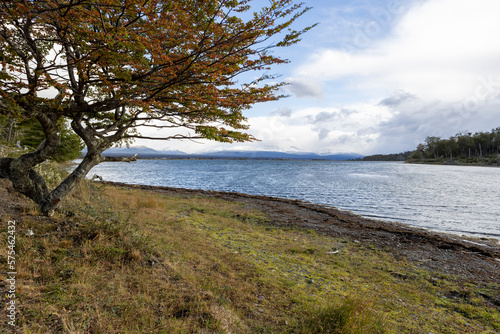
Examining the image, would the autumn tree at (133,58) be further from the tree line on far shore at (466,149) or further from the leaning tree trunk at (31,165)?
the tree line on far shore at (466,149)

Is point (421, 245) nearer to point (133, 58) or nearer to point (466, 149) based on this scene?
point (133, 58)

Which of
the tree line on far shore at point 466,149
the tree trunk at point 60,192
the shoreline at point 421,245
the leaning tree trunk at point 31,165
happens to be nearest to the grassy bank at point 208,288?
the tree trunk at point 60,192

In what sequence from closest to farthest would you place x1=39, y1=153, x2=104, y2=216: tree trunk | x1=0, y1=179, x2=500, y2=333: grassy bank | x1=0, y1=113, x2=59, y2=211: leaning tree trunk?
x1=0, y1=179, x2=500, y2=333: grassy bank, x1=0, y1=113, x2=59, y2=211: leaning tree trunk, x1=39, y1=153, x2=104, y2=216: tree trunk

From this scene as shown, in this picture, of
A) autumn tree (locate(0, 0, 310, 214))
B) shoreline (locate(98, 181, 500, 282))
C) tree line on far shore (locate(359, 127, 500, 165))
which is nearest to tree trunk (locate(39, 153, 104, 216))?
autumn tree (locate(0, 0, 310, 214))

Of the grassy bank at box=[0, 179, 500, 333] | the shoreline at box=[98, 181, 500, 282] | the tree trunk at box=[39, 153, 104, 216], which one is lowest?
the shoreline at box=[98, 181, 500, 282]

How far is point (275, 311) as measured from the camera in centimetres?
470

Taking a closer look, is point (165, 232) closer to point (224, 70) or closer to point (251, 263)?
point (251, 263)

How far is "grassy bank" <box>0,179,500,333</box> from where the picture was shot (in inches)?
146

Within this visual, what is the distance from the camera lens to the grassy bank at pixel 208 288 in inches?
146

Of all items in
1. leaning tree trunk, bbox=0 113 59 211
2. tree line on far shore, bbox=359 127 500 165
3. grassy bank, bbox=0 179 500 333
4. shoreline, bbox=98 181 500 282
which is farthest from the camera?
tree line on far shore, bbox=359 127 500 165

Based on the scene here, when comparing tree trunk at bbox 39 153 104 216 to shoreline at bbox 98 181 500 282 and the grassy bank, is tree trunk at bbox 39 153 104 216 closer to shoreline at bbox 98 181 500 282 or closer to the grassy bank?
the grassy bank

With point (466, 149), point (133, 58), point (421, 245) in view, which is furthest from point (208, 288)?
point (466, 149)

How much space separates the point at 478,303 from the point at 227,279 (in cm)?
724

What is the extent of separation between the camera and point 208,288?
498cm
